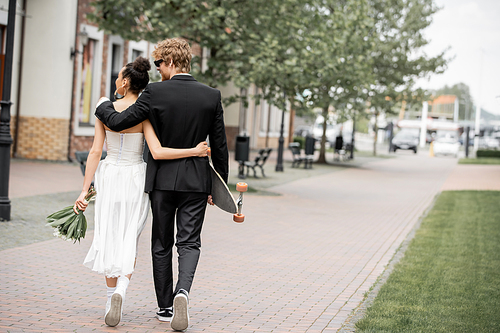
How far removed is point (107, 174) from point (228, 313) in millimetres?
1475

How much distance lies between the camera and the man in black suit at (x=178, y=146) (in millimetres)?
3990

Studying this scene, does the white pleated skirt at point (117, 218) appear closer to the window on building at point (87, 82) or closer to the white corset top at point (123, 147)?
the white corset top at point (123, 147)

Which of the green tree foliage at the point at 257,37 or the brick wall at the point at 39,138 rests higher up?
the green tree foliage at the point at 257,37

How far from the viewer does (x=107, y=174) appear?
163 inches

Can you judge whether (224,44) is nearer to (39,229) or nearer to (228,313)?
(39,229)

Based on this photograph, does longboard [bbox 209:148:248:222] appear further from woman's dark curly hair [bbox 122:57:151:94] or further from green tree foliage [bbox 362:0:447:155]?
green tree foliage [bbox 362:0:447:155]

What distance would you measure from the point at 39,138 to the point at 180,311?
14.0 metres

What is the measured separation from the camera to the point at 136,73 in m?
4.28

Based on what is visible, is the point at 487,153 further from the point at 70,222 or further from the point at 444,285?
the point at 70,222

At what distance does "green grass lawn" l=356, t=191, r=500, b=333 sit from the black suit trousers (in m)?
1.42

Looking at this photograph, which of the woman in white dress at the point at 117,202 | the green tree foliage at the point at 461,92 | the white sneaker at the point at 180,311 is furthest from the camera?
the green tree foliage at the point at 461,92

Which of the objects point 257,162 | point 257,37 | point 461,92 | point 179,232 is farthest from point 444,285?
point 461,92

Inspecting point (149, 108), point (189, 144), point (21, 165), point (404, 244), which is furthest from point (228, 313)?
point (21, 165)

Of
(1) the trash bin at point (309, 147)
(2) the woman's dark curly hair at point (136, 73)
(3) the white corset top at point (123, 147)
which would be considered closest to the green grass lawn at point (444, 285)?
(3) the white corset top at point (123, 147)
